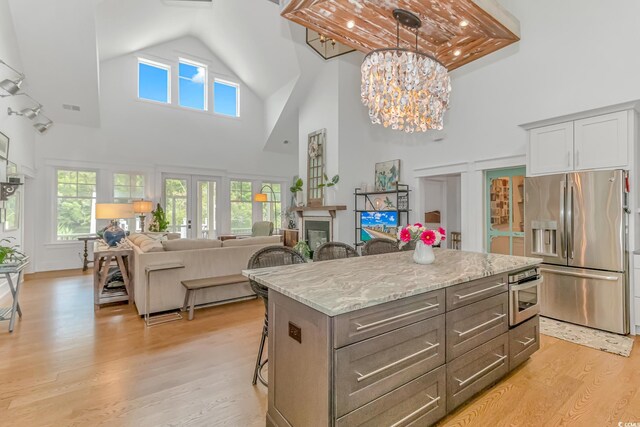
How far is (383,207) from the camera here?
6.31 meters

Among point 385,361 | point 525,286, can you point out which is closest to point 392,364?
point 385,361

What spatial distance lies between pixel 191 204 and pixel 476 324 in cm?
776

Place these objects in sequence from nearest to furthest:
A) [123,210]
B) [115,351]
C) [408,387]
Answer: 1. [408,387]
2. [115,351]
3. [123,210]

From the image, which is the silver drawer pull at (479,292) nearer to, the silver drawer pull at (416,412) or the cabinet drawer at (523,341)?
the cabinet drawer at (523,341)

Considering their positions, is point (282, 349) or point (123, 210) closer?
point (282, 349)

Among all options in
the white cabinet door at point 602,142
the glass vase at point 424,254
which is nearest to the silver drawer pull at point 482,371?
the glass vase at point 424,254

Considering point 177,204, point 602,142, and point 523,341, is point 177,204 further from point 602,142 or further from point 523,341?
point 602,142

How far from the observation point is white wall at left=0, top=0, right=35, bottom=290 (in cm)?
446

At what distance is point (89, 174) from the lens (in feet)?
23.3

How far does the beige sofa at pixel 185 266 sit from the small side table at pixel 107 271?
0.53ft

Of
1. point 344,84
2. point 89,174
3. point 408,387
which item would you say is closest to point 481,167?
point 344,84

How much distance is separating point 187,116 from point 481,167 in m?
7.02

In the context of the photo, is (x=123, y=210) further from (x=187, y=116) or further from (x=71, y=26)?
(x=187, y=116)

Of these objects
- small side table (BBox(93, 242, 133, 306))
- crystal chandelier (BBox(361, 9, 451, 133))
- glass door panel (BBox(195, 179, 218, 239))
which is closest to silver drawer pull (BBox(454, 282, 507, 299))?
crystal chandelier (BBox(361, 9, 451, 133))
